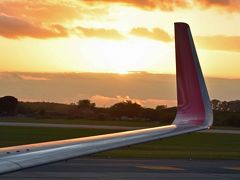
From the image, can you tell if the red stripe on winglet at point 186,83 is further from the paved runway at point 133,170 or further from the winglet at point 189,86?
the paved runway at point 133,170

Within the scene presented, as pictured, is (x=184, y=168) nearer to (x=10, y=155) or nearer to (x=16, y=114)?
(x=10, y=155)

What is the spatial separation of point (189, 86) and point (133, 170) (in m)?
10.2

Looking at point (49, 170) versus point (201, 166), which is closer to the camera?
point (49, 170)

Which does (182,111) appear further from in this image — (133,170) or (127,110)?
(127,110)

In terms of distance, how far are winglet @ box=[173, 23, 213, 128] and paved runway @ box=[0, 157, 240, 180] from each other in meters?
7.35

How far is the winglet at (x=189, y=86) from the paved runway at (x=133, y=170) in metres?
7.35

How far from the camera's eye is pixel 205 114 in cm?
1095

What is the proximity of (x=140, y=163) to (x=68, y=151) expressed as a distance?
14.6 meters

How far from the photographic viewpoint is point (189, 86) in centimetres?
1105

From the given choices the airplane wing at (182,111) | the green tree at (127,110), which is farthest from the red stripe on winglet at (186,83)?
the green tree at (127,110)

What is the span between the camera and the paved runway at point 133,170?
18.8 m

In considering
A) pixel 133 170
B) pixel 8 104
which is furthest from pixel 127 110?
pixel 133 170

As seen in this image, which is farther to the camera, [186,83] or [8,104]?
[8,104]

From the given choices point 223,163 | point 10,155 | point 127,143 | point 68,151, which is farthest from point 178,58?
point 223,163
